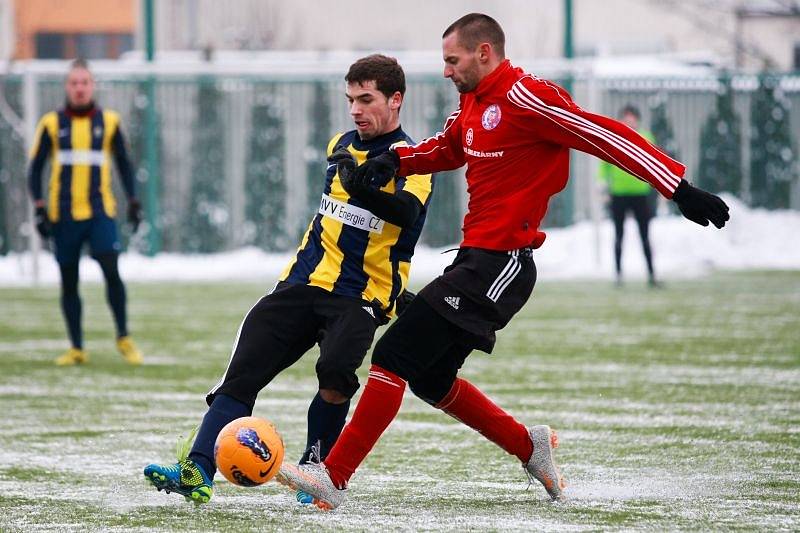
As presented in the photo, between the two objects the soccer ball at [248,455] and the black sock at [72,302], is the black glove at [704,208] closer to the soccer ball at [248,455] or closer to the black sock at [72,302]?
the soccer ball at [248,455]

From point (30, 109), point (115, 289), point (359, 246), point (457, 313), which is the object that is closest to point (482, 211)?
point (457, 313)

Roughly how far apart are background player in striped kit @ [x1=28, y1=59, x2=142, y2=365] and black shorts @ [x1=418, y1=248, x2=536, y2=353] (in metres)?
5.59

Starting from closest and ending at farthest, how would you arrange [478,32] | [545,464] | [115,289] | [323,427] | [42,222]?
[478,32] → [545,464] → [323,427] → [115,289] → [42,222]

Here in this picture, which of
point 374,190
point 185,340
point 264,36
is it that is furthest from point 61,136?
point 264,36

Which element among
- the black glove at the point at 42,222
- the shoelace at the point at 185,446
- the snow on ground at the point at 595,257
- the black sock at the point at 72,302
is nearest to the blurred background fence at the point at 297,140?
the snow on ground at the point at 595,257

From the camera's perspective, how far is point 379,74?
6043mm

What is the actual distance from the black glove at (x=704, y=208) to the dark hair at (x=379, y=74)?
4.12 feet

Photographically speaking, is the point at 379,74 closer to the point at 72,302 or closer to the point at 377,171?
the point at 377,171

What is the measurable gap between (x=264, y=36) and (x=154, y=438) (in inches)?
1177

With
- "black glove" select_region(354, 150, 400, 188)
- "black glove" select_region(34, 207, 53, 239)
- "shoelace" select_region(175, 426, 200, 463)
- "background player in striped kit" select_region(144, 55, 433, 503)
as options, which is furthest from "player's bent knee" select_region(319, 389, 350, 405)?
"black glove" select_region(34, 207, 53, 239)

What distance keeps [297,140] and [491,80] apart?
17619 mm

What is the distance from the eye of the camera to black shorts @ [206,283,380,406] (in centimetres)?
589

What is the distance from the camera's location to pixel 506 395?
30.4 ft

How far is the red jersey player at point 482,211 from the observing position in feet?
18.8
